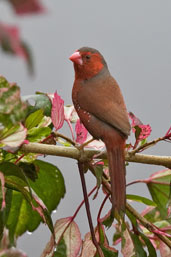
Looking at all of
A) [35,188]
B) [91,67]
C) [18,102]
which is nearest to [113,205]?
[35,188]

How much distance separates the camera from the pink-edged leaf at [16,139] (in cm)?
73

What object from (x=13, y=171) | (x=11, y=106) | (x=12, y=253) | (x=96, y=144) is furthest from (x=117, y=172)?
(x=12, y=253)

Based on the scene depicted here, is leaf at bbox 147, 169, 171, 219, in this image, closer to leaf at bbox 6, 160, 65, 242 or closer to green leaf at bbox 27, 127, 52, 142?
leaf at bbox 6, 160, 65, 242

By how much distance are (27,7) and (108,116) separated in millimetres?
1063

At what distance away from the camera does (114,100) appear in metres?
1.27

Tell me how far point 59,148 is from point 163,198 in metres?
0.49

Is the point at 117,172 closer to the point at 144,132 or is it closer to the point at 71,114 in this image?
the point at 144,132

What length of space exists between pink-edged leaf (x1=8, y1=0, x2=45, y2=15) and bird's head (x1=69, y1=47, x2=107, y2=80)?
134cm

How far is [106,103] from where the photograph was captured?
1.26 m

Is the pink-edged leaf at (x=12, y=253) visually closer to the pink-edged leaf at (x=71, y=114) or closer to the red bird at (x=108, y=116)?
the red bird at (x=108, y=116)

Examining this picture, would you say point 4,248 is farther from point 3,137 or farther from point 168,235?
point 168,235

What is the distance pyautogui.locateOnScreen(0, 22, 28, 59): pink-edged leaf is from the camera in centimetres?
16

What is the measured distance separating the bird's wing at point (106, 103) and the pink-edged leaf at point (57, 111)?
0.73ft

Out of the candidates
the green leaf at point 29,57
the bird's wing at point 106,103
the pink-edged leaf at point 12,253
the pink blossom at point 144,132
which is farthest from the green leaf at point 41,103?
the green leaf at point 29,57
